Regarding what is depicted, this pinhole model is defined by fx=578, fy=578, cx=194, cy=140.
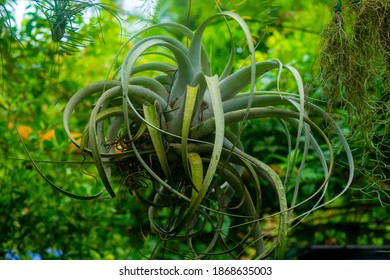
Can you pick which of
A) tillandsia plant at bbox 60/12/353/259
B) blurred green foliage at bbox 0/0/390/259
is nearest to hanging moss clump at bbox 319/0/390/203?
tillandsia plant at bbox 60/12/353/259

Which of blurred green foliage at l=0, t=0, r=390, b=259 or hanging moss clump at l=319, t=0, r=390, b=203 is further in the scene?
blurred green foliage at l=0, t=0, r=390, b=259

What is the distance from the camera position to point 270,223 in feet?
6.68

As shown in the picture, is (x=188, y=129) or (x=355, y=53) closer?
(x=188, y=129)

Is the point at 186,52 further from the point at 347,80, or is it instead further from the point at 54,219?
the point at 54,219

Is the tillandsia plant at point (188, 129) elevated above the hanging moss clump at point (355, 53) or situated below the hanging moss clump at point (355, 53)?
below

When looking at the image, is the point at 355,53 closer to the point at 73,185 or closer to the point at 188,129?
the point at 188,129

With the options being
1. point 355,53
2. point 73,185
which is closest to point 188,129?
point 355,53

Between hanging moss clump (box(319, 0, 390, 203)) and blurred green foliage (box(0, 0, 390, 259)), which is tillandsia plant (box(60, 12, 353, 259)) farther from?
blurred green foliage (box(0, 0, 390, 259))

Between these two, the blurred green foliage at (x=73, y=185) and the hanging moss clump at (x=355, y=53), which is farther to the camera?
the blurred green foliage at (x=73, y=185)

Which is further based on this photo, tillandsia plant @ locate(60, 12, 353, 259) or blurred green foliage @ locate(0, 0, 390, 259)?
blurred green foliage @ locate(0, 0, 390, 259)

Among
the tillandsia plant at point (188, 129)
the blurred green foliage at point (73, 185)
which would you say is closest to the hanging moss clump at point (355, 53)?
the tillandsia plant at point (188, 129)

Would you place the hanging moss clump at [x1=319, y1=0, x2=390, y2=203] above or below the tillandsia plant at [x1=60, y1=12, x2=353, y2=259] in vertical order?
above

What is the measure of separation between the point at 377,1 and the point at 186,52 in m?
0.29

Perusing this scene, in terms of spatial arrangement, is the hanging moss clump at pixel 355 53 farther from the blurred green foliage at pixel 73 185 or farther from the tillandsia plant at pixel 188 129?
the blurred green foliage at pixel 73 185
